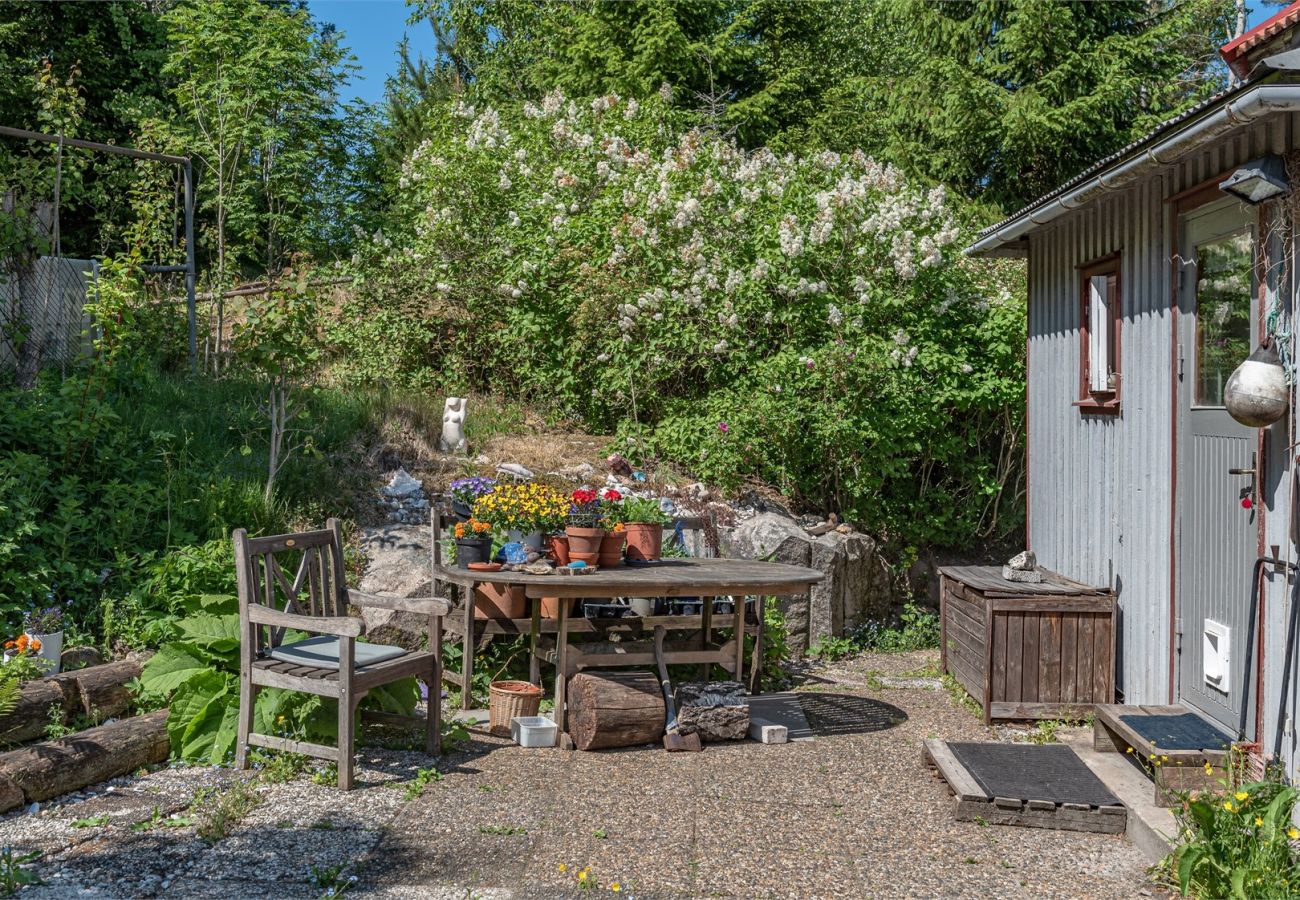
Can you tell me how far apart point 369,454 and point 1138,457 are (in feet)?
18.5

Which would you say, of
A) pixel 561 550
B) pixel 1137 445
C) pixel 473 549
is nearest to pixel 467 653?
pixel 473 549

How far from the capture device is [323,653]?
5402 mm

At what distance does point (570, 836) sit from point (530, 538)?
6.82 ft

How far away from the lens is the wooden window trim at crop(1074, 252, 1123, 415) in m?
6.36

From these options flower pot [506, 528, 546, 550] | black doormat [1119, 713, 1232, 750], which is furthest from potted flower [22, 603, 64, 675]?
black doormat [1119, 713, 1232, 750]

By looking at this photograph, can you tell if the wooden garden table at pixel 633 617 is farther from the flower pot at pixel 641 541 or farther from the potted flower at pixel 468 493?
the potted flower at pixel 468 493

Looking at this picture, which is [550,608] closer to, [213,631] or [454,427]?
[213,631]

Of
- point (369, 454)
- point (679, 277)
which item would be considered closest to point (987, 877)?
point (369, 454)

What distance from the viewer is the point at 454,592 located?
7.16 m

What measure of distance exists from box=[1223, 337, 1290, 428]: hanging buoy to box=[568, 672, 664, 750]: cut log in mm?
3134

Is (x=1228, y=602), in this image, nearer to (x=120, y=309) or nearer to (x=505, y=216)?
(x=120, y=309)

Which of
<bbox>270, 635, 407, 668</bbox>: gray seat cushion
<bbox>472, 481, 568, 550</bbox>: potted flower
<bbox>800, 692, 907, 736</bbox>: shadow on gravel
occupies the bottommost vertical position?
<bbox>800, 692, 907, 736</bbox>: shadow on gravel

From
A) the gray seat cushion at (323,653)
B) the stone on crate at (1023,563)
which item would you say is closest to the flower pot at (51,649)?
the gray seat cushion at (323,653)

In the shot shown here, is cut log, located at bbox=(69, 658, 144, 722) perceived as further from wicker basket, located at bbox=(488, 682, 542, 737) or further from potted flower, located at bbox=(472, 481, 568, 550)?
potted flower, located at bbox=(472, 481, 568, 550)
